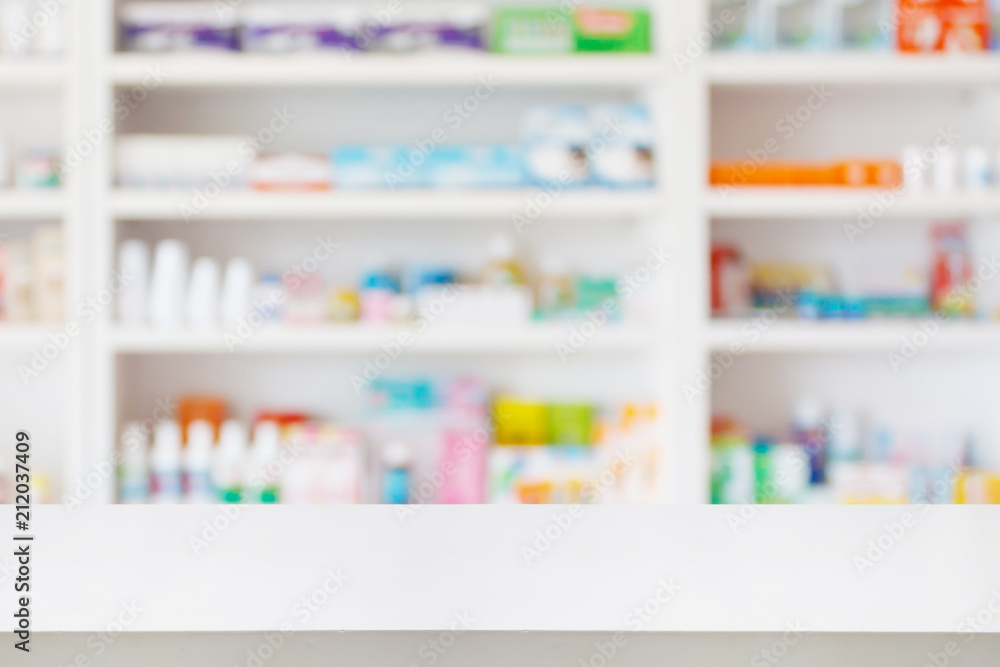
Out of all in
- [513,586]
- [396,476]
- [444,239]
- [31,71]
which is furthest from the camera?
[444,239]

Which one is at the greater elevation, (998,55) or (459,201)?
(998,55)

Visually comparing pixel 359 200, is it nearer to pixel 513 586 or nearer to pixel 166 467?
pixel 166 467

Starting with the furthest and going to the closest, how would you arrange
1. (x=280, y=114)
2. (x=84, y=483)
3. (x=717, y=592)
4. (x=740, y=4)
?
(x=280, y=114)
(x=740, y=4)
(x=84, y=483)
(x=717, y=592)

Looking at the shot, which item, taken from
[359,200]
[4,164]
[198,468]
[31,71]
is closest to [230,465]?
[198,468]

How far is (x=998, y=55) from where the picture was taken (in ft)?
5.99

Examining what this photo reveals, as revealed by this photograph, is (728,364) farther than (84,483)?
Yes

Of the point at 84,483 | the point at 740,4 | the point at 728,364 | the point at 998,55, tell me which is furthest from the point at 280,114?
the point at 998,55

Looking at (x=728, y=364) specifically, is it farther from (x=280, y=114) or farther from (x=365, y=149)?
(x=280, y=114)

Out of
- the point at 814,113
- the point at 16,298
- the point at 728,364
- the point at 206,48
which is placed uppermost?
the point at 206,48

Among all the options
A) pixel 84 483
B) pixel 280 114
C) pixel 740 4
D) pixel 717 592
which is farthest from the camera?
pixel 280 114

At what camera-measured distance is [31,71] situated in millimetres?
1768

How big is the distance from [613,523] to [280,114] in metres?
1.69

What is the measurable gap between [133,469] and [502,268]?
824 millimetres

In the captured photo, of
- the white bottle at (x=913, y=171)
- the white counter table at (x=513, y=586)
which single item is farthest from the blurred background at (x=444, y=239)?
the white counter table at (x=513, y=586)
